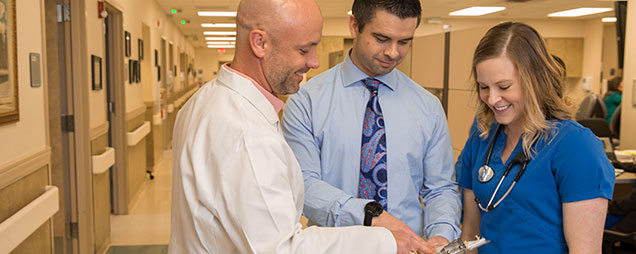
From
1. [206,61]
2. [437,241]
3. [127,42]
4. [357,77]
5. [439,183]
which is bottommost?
[437,241]

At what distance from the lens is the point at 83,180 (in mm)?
3951

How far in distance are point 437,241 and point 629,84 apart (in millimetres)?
5170

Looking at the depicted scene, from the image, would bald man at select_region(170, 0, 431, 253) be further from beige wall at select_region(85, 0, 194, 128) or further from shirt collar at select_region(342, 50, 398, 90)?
beige wall at select_region(85, 0, 194, 128)

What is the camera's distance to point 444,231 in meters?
1.59

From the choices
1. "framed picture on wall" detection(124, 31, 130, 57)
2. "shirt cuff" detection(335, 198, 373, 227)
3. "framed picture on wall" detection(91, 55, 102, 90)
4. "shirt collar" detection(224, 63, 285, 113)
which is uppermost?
"framed picture on wall" detection(124, 31, 130, 57)

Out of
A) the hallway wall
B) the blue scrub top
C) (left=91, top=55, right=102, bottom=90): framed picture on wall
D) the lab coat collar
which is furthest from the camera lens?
(left=91, top=55, right=102, bottom=90): framed picture on wall

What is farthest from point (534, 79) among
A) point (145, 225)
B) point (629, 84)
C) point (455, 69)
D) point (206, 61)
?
point (206, 61)

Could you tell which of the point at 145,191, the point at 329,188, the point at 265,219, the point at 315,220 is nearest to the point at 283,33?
the point at 265,219

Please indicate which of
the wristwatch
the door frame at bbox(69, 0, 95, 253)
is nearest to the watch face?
the wristwatch

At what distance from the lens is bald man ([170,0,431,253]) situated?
1.09 meters

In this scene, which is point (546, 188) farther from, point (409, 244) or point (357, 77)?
point (357, 77)

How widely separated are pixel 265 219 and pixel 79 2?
11.0 feet

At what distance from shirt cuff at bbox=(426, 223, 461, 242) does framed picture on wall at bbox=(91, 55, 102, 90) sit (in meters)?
3.40

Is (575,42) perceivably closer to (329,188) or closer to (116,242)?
(116,242)
